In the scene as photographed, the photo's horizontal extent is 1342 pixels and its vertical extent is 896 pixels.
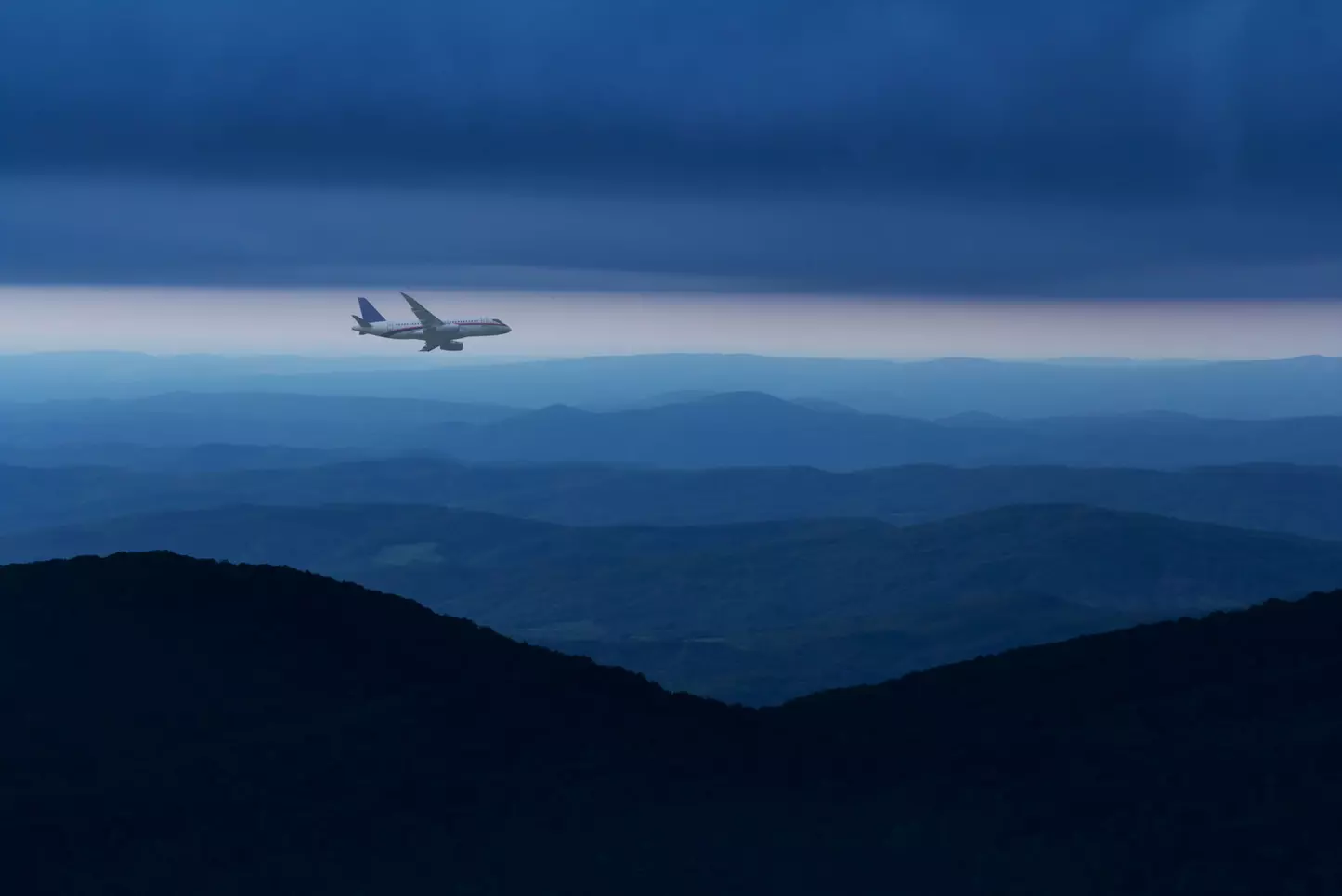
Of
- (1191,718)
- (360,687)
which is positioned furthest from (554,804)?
(1191,718)

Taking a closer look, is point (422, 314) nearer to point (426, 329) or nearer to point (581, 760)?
point (426, 329)

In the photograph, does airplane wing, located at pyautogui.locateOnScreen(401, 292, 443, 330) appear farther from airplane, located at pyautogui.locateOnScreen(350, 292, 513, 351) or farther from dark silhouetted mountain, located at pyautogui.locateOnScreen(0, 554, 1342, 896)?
dark silhouetted mountain, located at pyautogui.locateOnScreen(0, 554, 1342, 896)

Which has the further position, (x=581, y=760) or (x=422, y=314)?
(x=422, y=314)

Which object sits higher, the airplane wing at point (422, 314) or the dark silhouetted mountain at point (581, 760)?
the airplane wing at point (422, 314)

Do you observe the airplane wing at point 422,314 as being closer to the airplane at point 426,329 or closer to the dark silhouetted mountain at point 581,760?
the airplane at point 426,329

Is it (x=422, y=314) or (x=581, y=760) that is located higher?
(x=422, y=314)

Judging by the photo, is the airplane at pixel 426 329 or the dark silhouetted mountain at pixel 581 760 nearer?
the dark silhouetted mountain at pixel 581 760

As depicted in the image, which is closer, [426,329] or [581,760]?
[581,760]

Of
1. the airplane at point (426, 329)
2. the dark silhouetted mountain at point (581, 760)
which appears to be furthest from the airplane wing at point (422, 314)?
the dark silhouetted mountain at point (581, 760)

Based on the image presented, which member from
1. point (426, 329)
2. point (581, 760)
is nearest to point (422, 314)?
point (426, 329)
